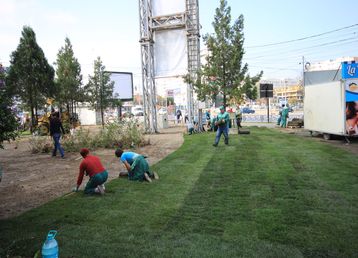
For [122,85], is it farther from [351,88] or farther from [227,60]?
[351,88]

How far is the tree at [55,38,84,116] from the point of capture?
34.1m

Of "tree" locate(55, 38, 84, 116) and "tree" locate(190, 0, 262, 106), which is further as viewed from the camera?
"tree" locate(55, 38, 84, 116)

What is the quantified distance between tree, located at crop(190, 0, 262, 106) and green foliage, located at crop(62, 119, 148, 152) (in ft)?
20.3

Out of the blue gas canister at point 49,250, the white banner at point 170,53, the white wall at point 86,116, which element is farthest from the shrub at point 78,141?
the white wall at point 86,116

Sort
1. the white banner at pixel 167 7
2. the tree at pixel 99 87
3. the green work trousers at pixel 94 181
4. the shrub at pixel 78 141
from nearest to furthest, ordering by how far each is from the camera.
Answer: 1. the green work trousers at pixel 94 181
2. the shrub at pixel 78 141
3. the white banner at pixel 167 7
4. the tree at pixel 99 87

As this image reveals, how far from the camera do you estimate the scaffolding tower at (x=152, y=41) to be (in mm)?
24969

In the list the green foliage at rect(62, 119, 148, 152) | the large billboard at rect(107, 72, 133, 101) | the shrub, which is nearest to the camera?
the shrub

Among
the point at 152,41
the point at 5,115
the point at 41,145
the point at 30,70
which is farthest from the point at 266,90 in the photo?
the point at 5,115

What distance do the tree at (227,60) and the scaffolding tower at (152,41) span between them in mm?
3684

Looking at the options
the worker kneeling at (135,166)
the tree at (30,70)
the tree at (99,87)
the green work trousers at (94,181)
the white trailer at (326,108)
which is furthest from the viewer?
the tree at (99,87)

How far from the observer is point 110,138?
54.9 feet

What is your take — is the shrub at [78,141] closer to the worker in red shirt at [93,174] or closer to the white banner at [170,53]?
the worker in red shirt at [93,174]

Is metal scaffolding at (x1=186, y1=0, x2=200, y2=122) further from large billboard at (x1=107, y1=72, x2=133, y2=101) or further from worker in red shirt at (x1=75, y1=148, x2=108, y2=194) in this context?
worker in red shirt at (x1=75, y1=148, x2=108, y2=194)

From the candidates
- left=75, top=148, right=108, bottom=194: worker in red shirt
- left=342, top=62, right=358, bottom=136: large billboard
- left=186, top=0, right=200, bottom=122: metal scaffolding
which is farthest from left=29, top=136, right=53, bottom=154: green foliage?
left=342, top=62, right=358, bottom=136: large billboard
